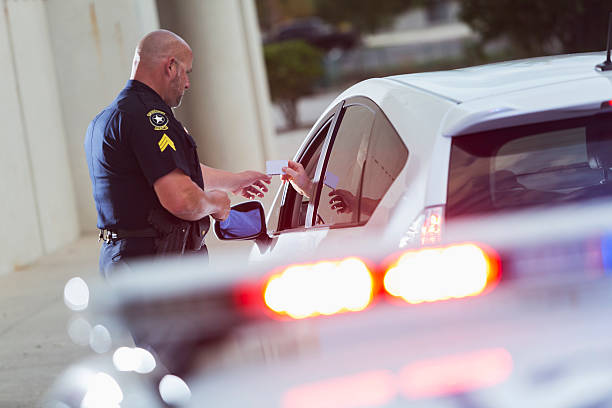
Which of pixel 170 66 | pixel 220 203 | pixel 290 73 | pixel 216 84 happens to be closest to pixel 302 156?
pixel 220 203

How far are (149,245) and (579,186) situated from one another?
160cm

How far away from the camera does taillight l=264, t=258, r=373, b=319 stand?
6.88 feet

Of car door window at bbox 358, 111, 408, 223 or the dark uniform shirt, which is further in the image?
the dark uniform shirt

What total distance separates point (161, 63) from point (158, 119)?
0.32m

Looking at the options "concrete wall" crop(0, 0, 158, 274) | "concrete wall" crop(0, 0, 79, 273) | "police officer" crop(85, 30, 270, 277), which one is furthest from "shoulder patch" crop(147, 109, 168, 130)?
"concrete wall" crop(0, 0, 158, 274)

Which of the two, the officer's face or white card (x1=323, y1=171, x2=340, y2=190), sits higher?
the officer's face

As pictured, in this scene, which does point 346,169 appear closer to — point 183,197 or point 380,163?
point 380,163

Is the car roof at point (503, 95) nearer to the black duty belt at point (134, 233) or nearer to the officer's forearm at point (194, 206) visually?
the officer's forearm at point (194, 206)

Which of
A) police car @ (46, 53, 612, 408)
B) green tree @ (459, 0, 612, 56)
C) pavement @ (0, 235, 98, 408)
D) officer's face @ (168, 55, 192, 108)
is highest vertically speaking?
green tree @ (459, 0, 612, 56)

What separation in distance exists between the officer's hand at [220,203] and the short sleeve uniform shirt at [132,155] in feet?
0.42

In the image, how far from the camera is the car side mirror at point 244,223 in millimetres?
3705

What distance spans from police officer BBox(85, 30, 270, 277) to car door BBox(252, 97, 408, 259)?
364 mm

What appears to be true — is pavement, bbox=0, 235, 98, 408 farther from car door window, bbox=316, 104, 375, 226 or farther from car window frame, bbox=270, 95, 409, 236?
car door window, bbox=316, 104, 375, 226

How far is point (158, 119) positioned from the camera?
3717mm
